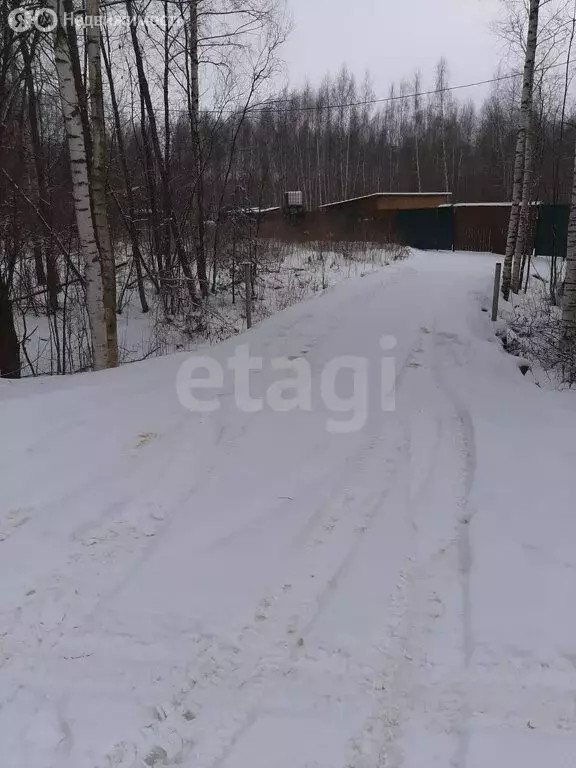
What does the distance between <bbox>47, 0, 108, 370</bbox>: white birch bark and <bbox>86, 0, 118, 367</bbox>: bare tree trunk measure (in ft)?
1.07

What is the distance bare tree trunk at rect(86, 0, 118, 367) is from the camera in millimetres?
6500

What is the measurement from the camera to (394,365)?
6.43 metres

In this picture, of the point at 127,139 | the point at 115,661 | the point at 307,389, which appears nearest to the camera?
the point at 115,661

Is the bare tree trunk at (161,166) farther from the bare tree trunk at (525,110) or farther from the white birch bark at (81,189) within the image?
the bare tree trunk at (525,110)

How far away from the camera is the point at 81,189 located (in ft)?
19.9

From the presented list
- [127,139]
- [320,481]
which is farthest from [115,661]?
[127,139]

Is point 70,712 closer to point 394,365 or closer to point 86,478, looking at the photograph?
point 86,478

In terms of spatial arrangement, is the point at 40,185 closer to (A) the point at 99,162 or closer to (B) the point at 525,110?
(A) the point at 99,162

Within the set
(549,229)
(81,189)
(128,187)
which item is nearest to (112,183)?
(128,187)

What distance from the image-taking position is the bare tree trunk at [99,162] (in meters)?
6.50

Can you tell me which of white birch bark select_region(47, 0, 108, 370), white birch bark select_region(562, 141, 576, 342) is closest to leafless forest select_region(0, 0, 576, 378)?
white birch bark select_region(47, 0, 108, 370)

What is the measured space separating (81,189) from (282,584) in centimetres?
529

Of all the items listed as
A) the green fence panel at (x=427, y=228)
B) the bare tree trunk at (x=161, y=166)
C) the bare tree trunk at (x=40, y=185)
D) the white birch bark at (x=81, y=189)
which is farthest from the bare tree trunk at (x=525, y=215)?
the green fence panel at (x=427, y=228)

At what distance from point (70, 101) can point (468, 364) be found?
18.4 feet
